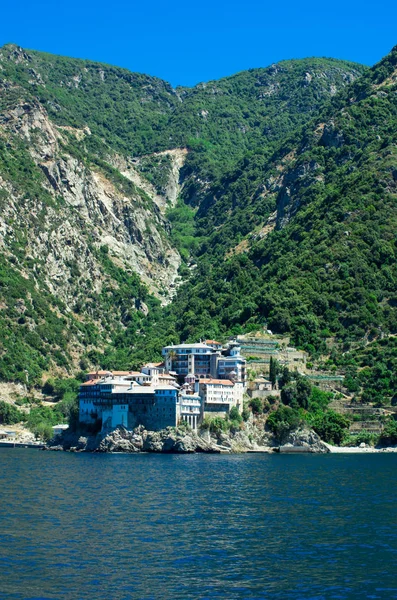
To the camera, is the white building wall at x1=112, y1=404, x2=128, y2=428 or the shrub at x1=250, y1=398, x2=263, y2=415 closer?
the white building wall at x1=112, y1=404, x2=128, y2=428

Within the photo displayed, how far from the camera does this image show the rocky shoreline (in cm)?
12788

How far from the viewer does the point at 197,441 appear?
5064 inches

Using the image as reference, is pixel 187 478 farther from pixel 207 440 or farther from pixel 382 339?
pixel 382 339

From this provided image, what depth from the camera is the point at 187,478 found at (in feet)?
315

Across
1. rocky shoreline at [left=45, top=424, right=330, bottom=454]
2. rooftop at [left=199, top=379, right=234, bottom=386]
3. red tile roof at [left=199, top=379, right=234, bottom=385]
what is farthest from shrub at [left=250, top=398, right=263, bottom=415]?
red tile roof at [left=199, top=379, right=234, bottom=385]

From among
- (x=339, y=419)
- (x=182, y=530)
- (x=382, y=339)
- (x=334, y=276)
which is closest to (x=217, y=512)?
(x=182, y=530)

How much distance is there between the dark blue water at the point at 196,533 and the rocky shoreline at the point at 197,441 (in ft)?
65.4

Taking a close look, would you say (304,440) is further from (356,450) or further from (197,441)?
(197,441)

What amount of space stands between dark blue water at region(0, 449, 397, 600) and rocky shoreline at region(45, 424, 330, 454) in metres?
19.9

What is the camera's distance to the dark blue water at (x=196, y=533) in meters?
51.1

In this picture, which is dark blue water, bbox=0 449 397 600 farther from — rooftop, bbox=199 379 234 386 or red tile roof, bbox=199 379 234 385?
red tile roof, bbox=199 379 234 385

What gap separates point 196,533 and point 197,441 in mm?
62936

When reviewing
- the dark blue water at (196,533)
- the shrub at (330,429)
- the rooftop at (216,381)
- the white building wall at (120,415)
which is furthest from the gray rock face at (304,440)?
the dark blue water at (196,533)

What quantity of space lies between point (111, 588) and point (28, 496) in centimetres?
3281
